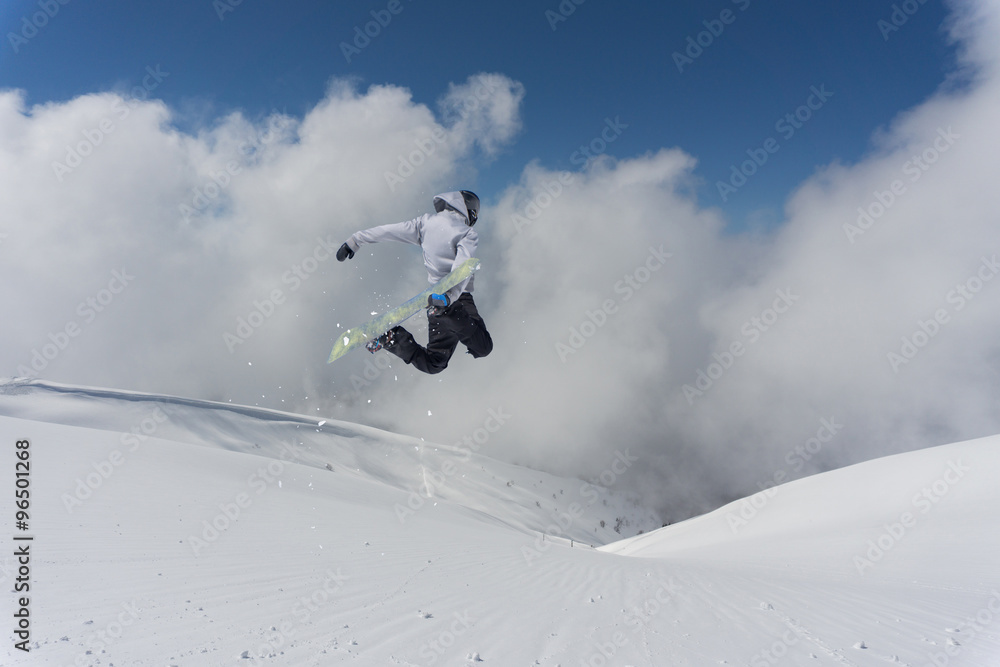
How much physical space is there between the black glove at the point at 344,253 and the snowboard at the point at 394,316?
87 centimetres

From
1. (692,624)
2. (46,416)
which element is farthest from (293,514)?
(46,416)

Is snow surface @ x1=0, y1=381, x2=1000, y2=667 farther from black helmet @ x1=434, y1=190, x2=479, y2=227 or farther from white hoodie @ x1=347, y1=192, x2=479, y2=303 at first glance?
black helmet @ x1=434, y1=190, x2=479, y2=227

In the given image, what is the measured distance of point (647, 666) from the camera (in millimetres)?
4316

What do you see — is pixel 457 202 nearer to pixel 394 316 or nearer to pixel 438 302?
pixel 438 302

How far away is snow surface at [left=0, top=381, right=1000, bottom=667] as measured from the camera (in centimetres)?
442

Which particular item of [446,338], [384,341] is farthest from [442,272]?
[384,341]

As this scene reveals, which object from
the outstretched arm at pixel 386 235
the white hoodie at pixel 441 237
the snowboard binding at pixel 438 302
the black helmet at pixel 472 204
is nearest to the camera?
the snowboard binding at pixel 438 302

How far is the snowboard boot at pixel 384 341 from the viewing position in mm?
5816

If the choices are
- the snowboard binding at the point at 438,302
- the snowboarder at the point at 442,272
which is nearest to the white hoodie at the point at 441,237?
the snowboarder at the point at 442,272

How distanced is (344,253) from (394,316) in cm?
106

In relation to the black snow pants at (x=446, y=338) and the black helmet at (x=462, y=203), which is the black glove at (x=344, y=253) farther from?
the black helmet at (x=462, y=203)

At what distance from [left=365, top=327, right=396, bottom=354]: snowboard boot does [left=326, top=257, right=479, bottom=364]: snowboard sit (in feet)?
0.15

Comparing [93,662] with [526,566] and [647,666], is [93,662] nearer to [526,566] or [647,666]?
[647,666]

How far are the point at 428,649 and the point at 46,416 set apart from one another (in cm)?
3794
